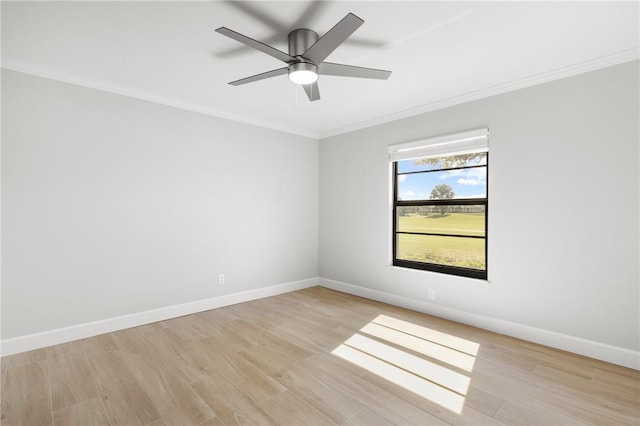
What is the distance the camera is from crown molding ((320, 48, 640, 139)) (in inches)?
98.8

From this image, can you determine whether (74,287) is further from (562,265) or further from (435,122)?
(562,265)

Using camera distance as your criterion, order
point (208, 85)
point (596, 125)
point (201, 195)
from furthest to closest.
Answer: point (201, 195), point (208, 85), point (596, 125)

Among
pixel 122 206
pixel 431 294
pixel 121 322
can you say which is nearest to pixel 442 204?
pixel 431 294

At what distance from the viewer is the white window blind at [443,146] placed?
3.28 metres

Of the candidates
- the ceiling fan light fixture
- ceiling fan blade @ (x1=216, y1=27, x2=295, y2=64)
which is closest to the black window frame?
the ceiling fan light fixture

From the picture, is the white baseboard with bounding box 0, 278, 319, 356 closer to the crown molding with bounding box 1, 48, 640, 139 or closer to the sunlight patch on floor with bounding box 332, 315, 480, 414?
the sunlight patch on floor with bounding box 332, 315, 480, 414

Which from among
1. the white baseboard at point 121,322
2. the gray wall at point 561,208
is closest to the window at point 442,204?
the gray wall at point 561,208

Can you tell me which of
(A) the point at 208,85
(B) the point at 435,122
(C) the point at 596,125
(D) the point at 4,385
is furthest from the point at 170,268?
(C) the point at 596,125

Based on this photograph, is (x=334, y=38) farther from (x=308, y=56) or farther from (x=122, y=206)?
(x=122, y=206)

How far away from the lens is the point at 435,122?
365cm

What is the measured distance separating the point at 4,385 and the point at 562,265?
4.58m

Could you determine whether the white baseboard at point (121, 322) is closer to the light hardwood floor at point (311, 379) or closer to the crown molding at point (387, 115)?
the light hardwood floor at point (311, 379)

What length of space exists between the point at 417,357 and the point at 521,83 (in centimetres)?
277

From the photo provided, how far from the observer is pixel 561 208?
280 cm
